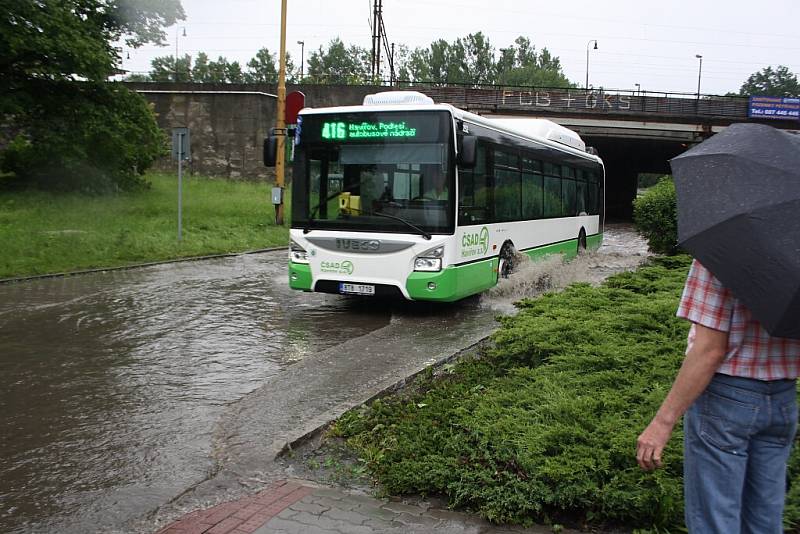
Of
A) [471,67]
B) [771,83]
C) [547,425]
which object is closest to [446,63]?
[471,67]

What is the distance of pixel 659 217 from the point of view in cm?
1588

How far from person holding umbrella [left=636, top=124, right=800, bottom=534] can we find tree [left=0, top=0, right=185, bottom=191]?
19.3m

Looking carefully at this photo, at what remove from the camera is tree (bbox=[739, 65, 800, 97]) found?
132 m

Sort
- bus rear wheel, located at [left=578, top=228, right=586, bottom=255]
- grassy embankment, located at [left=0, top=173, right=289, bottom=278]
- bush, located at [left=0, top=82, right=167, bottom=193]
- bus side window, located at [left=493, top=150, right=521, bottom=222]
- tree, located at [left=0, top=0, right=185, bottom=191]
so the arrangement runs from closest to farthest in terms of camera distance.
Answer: bus side window, located at [left=493, top=150, right=521, bottom=222], grassy embankment, located at [left=0, top=173, right=289, bottom=278], tree, located at [left=0, top=0, right=185, bottom=191], bus rear wheel, located at [left=578, top=228, right=586, bottom=255], bush, located at [left=0, top=82, right=167, bottom=193]

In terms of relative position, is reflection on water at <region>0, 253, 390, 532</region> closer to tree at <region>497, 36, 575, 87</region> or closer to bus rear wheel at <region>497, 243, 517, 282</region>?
bus rear wheel at <region>497, 243, 517, 282</region>

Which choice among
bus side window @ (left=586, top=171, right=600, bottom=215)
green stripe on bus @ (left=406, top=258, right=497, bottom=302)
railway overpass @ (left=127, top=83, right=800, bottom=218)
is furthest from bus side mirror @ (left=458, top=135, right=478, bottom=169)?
railway overpass @ (left=127, top=83, right=800, bottom=218)

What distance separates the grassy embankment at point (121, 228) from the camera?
1622 centimetres

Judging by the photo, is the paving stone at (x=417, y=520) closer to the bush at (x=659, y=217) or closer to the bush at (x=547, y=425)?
the bush at (x=547, y=425)

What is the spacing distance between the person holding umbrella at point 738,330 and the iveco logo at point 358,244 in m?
7.94

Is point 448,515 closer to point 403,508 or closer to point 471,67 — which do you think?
point 403,508

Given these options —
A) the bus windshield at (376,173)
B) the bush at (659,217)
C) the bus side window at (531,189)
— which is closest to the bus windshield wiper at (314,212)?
the bus windshield at (376,173)

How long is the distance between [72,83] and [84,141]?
314cm

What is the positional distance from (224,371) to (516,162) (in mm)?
7745

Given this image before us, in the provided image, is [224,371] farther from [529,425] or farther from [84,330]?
[529,425]
